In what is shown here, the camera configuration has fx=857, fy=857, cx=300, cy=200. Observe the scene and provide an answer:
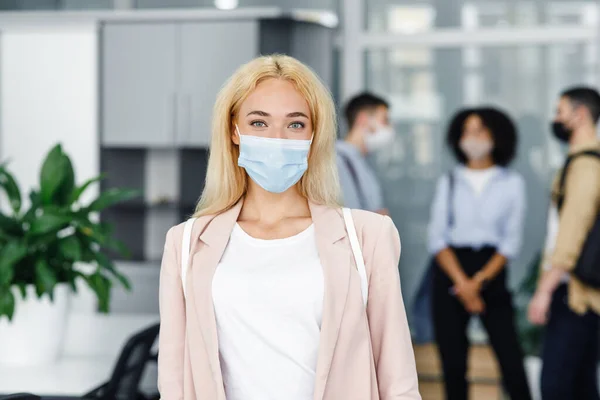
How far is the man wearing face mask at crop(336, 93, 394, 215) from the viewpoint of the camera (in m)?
3.62

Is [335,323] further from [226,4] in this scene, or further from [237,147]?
[226,4]

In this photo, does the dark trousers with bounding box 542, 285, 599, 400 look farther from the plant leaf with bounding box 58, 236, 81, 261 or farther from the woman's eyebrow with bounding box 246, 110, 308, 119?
the woman's eyebrow with bounding box 246, 110, 308, 119

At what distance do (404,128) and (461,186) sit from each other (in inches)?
59.6

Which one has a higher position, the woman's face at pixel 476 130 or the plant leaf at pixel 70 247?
the woman's face at pixel 476 130

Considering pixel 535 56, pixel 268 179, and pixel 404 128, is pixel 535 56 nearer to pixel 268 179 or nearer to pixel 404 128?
pixel 404 128

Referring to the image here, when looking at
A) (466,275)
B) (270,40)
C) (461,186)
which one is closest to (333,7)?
(270,40)

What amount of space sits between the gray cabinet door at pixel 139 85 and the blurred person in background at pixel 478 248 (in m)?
2.05

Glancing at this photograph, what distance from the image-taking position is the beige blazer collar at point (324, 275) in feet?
4.88

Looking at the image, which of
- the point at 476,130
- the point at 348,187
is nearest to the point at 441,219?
the point at 476,130

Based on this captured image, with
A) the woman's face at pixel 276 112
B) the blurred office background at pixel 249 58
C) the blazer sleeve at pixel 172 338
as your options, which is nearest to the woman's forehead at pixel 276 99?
the woman's face at pixel 276 112

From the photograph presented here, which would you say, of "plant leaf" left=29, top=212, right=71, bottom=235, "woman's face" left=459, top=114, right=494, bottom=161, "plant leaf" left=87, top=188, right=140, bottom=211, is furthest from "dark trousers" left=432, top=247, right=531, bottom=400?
"plant leaf" left=29, top=212, right=71, bottom=235

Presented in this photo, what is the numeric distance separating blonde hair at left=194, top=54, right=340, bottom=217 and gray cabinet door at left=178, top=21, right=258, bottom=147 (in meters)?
3.61

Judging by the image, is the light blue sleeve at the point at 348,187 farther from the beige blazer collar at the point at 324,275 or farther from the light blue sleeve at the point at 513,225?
the beige blazer collar at the point at 324,275

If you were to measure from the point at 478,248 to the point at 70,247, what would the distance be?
199 centimetres
